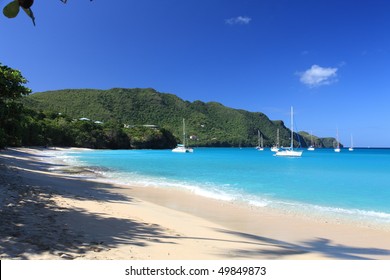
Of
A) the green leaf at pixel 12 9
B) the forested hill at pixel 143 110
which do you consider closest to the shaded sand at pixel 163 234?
the green leaf at pixel 12 9

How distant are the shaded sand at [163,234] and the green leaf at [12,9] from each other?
3.54m

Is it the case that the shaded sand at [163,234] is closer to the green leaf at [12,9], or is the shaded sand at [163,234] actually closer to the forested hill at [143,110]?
the green leaf at [12,9]

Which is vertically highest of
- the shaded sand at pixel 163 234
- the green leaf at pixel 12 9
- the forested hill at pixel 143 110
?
the forested hill at pixel 143 110

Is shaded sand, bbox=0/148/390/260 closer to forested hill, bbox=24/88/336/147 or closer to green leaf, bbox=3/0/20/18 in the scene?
green leaf, bbox=3/0/20/18

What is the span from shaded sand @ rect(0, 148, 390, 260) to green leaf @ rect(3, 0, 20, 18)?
3.54 meters

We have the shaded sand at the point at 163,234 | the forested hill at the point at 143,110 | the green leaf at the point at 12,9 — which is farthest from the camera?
the forested hill at the point at 143,110

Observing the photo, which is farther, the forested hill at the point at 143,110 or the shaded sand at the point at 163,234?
the forested hill at the point at 143,110

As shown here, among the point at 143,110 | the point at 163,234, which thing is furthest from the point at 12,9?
the point at 143,110

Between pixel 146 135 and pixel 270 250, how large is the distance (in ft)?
405

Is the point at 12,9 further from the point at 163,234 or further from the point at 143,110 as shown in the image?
the point at 143,110

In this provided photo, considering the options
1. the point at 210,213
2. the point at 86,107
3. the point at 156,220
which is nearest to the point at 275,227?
the point at 210,213

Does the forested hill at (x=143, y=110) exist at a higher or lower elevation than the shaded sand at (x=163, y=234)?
higher

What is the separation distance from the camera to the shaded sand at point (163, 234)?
4.99 meters

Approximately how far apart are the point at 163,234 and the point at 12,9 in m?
5.64
